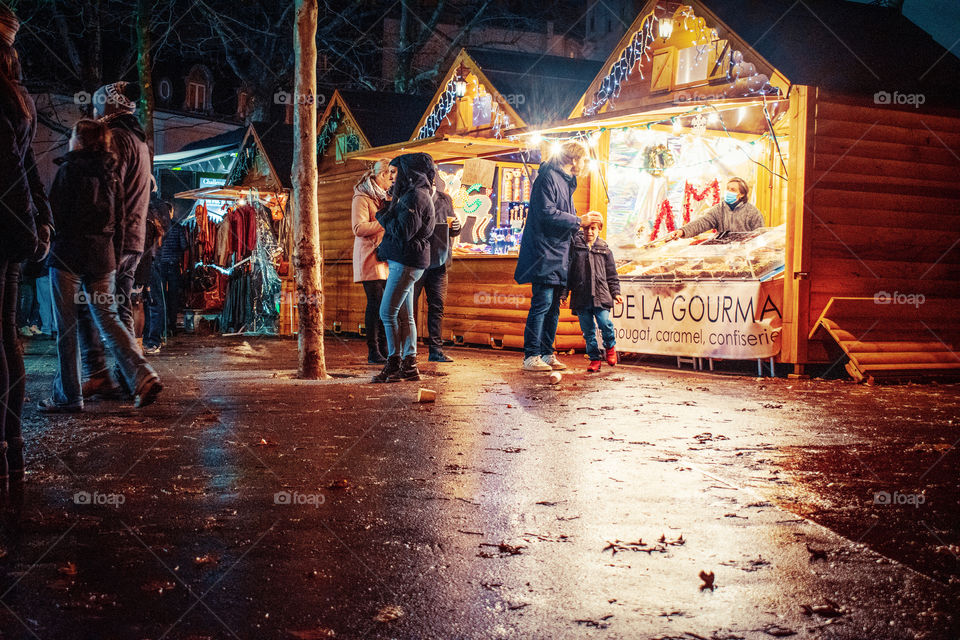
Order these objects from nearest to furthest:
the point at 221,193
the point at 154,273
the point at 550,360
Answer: the point at 550,360 → the point at 154,273 → the point at 221,193

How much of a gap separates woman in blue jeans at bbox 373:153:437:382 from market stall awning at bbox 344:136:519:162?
5.09m

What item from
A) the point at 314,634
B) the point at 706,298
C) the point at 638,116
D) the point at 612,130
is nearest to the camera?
the point at 314,634

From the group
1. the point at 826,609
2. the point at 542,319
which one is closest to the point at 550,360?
the point at 542,319

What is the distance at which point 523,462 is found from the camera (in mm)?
5410

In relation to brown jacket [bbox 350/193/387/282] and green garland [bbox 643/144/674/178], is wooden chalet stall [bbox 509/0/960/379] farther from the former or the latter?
→ brown jacket [bbox 350/193/387/282]

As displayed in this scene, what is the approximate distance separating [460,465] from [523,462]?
0.37 meters

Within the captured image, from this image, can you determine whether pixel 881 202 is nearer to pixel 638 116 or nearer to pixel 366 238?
pixel 638 116

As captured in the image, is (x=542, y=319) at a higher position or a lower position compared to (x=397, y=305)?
lower

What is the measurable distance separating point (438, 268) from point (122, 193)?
16.2 ft

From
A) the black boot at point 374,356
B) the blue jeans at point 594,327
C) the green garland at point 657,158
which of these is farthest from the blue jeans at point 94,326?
the green garland at point 657,158

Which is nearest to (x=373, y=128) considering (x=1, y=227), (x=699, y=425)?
(x=699, y=425)

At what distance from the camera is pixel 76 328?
22.8 feet

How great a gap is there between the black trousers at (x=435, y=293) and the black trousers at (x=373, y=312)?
0.47 meters

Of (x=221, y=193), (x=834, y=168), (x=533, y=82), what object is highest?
(x=533, y=82)
